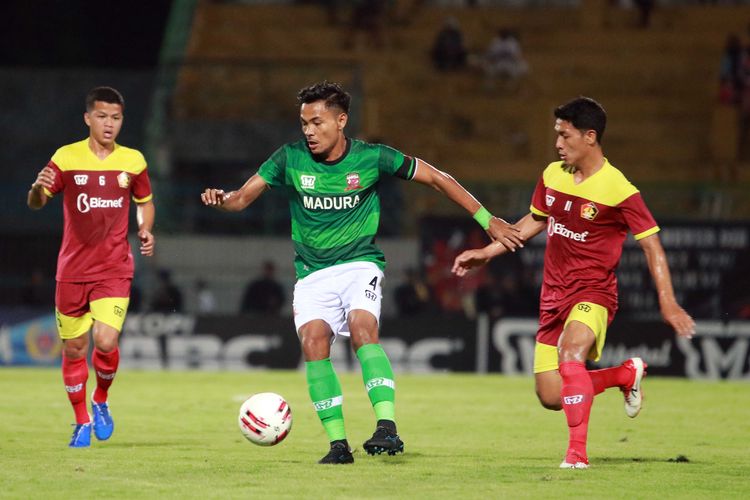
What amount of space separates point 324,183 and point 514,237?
129 centimetres

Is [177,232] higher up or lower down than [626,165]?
lower down

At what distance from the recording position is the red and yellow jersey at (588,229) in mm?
9055

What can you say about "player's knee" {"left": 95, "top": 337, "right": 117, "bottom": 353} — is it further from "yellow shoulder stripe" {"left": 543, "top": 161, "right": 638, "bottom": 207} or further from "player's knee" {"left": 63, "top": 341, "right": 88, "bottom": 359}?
"yellow shoulder stripe" {"left": 543, "top": 161, "right": 638, "bottom": 207}

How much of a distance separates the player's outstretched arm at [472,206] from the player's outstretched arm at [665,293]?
0.83 m

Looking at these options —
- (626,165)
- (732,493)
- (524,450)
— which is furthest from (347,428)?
(626,165)

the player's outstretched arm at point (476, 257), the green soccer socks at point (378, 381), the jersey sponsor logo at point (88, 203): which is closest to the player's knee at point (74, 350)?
the jersey sponsor logo at point (88, 203)

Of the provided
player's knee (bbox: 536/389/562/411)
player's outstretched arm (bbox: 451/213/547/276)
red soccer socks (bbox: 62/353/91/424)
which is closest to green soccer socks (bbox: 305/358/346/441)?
player's outstretched arm (bbox: 451/213/547/276)

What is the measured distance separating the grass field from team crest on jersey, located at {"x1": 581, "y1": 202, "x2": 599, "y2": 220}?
5.31 feet

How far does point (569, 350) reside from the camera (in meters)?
8.84

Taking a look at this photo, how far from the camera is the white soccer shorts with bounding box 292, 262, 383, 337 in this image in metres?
9.04

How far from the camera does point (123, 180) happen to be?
1061 cm

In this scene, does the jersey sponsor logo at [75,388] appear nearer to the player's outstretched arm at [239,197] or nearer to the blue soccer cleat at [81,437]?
the blue soccer cleat at [81,437]

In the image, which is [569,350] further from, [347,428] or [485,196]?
[485,196]

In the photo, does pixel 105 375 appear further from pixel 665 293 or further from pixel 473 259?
pixel 665 293
